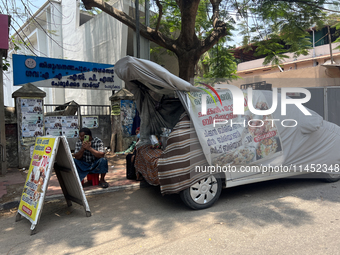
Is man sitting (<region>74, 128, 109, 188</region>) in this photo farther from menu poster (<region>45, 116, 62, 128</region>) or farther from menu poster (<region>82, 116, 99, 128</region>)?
menu poster (<region>82, 116, 99, 128</region>)

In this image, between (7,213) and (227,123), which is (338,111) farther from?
(7,213)

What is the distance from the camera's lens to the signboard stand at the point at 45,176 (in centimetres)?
384

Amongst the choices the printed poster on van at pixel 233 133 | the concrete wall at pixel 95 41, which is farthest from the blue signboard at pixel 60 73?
the printed poster on van at pixel 233 133

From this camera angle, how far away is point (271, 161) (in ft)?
15.6

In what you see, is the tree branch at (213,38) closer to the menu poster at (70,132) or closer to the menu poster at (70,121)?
the menu poster at (70,121)

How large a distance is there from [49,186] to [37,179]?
6.99ft

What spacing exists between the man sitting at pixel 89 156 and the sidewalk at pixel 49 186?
287mm

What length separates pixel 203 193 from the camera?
14.2 ft

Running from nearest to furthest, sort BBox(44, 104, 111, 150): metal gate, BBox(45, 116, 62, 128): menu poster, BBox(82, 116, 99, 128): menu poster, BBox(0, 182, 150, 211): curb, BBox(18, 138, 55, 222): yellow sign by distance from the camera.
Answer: BBox(18, 138, 55, 222): yellow sign, BBox(0, 182, 150, 211): curb, BBox(45, 116, 62, 128): menu poster, BBox(44, 104, 111, 150): metal gate, BBox(82, 116, 99, 128): menu poster

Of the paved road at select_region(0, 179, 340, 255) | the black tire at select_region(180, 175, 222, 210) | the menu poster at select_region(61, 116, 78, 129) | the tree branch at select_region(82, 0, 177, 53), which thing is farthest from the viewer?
the menu poster at select_region(61, 116, 78, 129)

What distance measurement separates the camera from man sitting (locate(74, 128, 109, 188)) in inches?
205

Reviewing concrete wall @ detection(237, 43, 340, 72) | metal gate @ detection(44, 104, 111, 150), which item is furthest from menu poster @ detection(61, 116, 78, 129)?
concrete wall @ detection(237, 43, 340, 72)

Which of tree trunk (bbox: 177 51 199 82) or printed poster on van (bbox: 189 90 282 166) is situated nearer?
printed poster on van (bbox: 189 90 282 166)

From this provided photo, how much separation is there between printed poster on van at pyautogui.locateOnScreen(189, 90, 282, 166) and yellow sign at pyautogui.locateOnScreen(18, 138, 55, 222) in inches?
89.6
